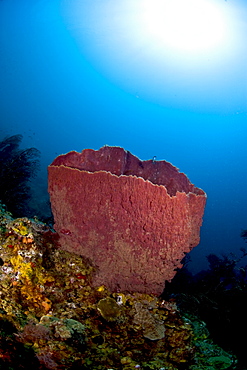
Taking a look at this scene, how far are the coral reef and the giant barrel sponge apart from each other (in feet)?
0.82

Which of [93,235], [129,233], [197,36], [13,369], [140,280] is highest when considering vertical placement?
[197,36]

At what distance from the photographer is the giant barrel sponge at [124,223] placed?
2.87 m

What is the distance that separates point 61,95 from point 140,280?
149 metres

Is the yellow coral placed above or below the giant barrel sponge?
below

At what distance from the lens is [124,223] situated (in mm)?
2996

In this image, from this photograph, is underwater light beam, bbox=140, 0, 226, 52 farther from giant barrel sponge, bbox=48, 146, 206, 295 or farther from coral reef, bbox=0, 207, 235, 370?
coral reef, bbox=0, 207, 235, 370

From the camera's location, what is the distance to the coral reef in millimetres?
2031

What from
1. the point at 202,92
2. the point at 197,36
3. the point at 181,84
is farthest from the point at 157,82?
the point at 197,36

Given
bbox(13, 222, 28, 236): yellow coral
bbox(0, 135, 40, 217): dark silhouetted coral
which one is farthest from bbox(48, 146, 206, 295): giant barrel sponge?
bbox(0, 135, 40, 217): dark silhouetted coral

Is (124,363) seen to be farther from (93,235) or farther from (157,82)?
(157,82)

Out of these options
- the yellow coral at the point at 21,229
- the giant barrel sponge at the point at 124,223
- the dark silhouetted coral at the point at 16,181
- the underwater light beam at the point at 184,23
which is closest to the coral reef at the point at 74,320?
the yellow coral at the point at 21,229

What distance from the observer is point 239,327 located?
10.3 feet

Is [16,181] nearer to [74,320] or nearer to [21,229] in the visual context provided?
[21,229]

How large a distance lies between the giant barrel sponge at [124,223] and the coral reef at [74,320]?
0.25m
